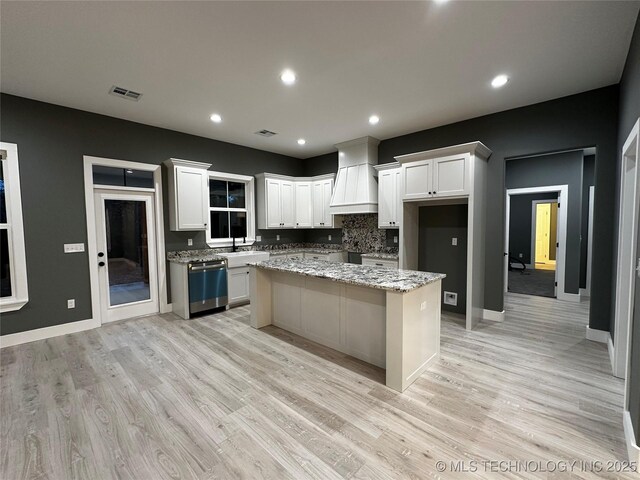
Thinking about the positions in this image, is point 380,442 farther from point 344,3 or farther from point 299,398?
point 344,3

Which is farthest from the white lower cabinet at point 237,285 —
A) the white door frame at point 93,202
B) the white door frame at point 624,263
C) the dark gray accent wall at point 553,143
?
the white door frame at point 624,263

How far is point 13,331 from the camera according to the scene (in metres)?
3.46

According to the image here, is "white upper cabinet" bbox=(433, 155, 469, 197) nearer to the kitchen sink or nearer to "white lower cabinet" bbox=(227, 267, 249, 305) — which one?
the kitchen sink

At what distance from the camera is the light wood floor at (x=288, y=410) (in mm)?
1765

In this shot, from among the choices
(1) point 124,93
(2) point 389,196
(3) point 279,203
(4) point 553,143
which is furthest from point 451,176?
(1) point 124,93

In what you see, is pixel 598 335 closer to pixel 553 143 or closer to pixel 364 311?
pixel 553 143

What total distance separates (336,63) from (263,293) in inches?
115

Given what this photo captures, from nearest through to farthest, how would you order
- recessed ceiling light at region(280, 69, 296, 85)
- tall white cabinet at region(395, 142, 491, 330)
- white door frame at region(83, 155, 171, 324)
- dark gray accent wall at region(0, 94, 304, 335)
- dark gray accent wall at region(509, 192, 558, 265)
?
1. recessed ceiling light at region(280, 69, 296, 85)
2. dark gray accent wall at region(0, 94, 304, 335)
3. tall white cabinet at region(395, 142, 491, 330)
4. white door frame at region(83, 155, 171, 324)
5. dark gray accent wall at region(509, 192, 558, 265)

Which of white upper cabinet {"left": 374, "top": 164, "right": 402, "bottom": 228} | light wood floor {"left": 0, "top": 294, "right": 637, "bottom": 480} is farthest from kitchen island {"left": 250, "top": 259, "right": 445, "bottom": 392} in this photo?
white upper cabinet {"left": 374, "top": 164, "right": 402, "bottom": 228}

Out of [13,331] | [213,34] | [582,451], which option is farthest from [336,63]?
[13,331]

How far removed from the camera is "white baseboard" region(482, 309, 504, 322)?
4.20 metres

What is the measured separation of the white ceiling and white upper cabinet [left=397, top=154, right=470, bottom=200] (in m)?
0.72

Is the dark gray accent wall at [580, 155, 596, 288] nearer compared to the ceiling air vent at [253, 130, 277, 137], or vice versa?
the ceiling air vent at [253, 130, 277, 137]

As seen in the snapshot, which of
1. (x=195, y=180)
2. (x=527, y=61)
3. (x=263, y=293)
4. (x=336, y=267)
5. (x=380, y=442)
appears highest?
(x=527, y=61)
